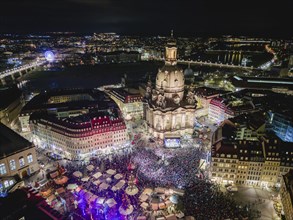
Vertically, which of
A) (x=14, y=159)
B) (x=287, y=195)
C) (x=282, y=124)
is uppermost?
(x=282, y=124)

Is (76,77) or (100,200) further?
(76,77)

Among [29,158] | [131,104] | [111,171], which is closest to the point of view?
[111,171]

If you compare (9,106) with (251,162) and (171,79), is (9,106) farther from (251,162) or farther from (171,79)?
(251,162)

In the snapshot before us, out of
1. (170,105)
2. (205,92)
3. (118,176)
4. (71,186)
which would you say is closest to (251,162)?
(118,176)

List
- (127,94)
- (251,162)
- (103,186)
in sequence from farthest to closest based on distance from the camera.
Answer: (127,94) → (251,162) → (103,186)

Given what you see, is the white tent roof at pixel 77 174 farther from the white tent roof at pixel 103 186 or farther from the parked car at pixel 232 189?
the parked car at pixel 232 189

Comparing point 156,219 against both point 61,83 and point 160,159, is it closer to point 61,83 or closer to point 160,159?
point 160,159

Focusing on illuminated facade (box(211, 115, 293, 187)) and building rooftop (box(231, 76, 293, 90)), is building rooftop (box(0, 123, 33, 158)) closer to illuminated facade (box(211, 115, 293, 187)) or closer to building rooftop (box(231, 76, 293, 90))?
illuminated facade (box(211, 115, 293, 187))
